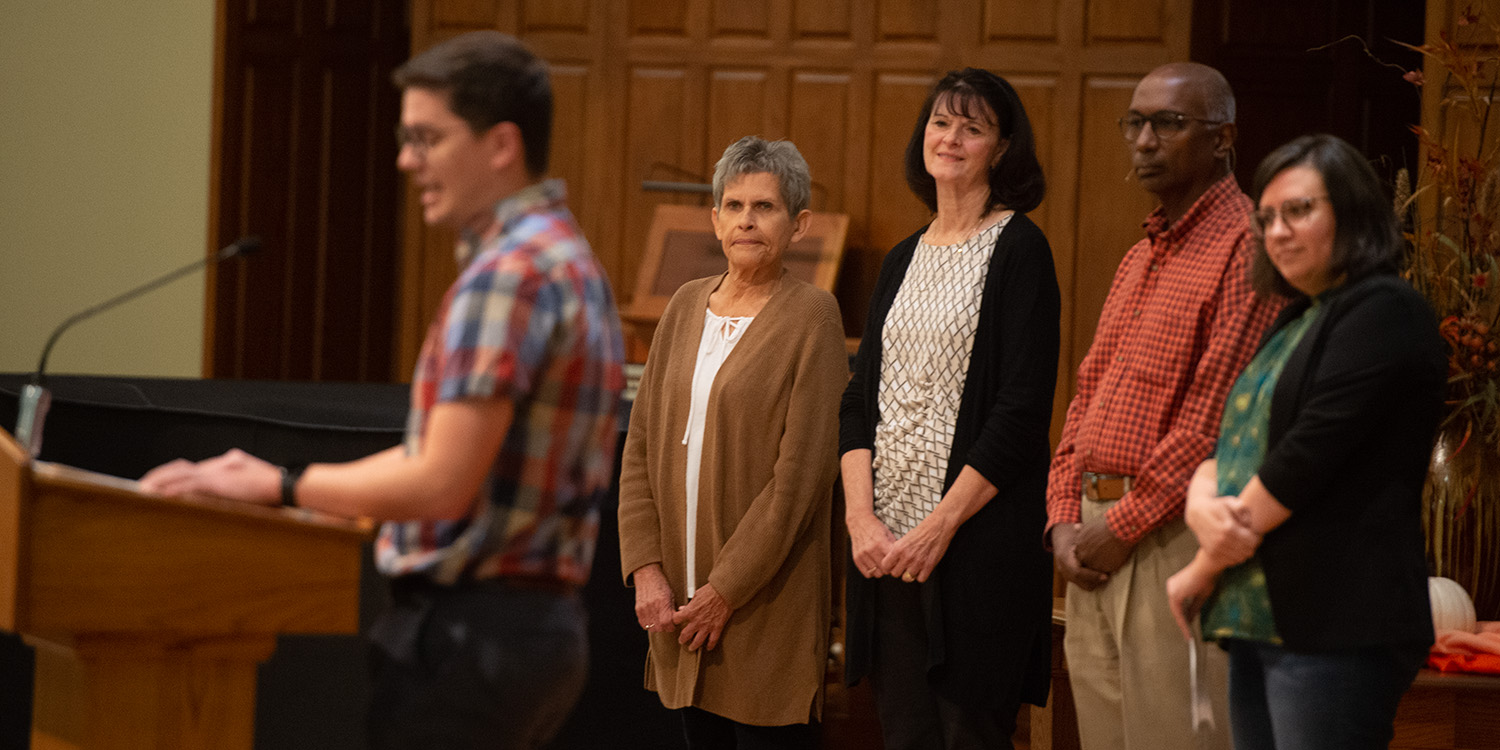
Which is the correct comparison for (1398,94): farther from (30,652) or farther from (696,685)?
(30,652)

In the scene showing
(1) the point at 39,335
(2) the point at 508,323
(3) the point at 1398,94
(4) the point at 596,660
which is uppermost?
(3) the point at 1398,94

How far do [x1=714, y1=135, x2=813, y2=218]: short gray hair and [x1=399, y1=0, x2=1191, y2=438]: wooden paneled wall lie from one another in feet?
8.81

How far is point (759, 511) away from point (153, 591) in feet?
3.88

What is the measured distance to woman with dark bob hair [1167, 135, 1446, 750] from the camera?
1.70 metres

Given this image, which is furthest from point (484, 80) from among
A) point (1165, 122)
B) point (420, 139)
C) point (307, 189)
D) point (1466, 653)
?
point (307, 189)

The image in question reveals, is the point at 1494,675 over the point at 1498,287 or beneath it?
beneath

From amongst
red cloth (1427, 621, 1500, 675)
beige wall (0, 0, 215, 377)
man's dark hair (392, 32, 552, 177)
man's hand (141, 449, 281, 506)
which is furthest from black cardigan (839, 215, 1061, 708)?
beige wall (0, 0, 215, 377)

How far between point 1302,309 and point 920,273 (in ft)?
2.37

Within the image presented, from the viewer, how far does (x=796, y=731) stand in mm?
2486

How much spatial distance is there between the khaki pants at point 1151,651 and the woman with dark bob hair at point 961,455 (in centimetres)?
14

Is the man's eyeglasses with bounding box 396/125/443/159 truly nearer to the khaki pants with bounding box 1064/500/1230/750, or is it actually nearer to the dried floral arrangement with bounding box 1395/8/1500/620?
the khaki pants with bounding box 1064/500/1230/750

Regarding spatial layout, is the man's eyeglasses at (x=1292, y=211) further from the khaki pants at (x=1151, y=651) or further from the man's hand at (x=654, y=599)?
the man's hand at (x=654, y=599)

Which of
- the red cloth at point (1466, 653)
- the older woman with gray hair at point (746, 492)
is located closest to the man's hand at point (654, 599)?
the older woman with gray hair at point (746, 492)

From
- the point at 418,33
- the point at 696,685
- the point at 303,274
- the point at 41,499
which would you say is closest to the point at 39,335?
the point at 303,274
